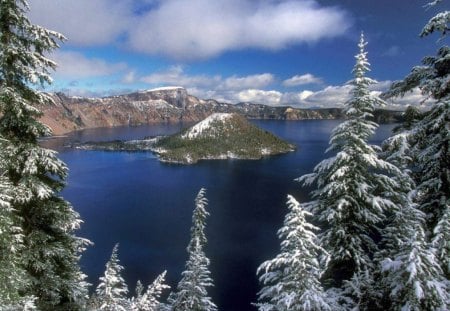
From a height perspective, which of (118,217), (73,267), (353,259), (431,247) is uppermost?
(431,247)

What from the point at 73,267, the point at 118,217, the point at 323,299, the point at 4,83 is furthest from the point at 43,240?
the point at 118,217

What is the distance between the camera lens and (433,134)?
1325cm

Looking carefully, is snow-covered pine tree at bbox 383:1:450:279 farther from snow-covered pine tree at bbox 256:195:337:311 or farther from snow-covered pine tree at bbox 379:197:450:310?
snow-covered pine tree at bbox 256:195:337:311

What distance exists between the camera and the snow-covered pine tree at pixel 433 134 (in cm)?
1234

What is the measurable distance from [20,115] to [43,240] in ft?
16.0

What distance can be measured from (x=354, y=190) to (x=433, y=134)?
382cm

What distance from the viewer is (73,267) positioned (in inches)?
647

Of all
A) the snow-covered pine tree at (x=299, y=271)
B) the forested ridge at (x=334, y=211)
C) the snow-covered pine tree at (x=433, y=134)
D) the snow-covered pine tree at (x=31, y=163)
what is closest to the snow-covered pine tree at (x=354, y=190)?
the forested ridge at (x=334, y=211)

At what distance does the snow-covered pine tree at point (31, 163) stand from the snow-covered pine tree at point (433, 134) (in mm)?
13621

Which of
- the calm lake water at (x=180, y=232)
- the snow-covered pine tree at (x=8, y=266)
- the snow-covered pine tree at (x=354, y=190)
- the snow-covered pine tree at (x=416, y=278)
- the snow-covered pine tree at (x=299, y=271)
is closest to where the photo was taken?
the snow-covered pine tree at (x=416, y=278)

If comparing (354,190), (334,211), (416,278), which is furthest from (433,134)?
(416,278)

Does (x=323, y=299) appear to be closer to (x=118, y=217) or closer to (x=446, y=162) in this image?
(x=446, y=162)

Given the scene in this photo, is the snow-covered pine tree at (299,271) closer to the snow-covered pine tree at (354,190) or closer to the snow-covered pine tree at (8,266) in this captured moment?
the snow-covered pine tree at (354,190)

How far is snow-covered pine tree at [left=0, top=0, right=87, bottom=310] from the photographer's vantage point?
45.1ft
